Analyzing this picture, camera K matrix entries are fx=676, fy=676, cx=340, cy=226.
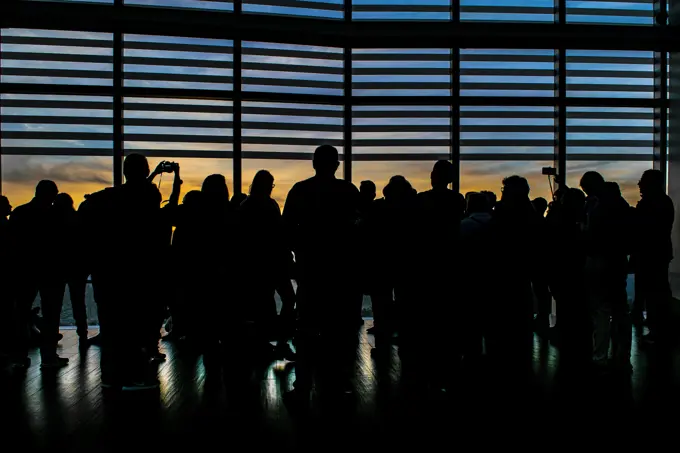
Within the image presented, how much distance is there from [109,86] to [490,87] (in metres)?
4.29

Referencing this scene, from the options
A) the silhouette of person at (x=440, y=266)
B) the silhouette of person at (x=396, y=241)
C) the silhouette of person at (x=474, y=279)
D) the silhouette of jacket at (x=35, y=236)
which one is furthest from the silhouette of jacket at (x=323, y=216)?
the silhouette of jacket at (x=35, y=236)

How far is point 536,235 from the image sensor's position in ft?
13.1

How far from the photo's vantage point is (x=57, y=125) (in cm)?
727

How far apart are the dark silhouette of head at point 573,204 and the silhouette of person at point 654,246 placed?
0.42 meters

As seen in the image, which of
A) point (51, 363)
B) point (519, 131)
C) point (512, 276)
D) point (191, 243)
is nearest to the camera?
point (512, 276)

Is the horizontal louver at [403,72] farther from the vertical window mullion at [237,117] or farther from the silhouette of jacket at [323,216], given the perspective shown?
the silhouette of jacket at [323,216]

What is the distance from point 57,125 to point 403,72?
390 centimetres

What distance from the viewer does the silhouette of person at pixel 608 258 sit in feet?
14.7

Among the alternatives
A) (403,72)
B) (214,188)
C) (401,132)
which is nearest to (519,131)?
(401,132)

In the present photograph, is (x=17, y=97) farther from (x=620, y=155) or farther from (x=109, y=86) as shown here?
(x=620, y=155)

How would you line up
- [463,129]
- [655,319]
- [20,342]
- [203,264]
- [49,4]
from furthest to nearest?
[463,129], [49,4], [655,319], [20,342], [203,264]

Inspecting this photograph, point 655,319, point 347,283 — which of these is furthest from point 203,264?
point 655,319

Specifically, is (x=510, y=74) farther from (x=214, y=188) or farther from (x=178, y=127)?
(x=214, y=188)

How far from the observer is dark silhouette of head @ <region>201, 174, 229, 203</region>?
191 inches
